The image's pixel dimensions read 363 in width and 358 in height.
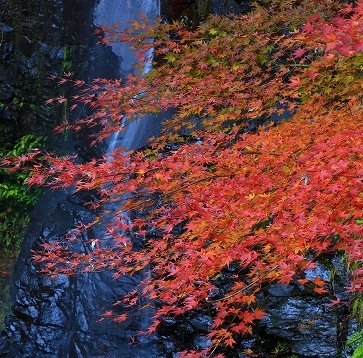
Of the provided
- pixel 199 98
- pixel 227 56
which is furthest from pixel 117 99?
pixel 227 56

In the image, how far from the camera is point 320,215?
341 cm

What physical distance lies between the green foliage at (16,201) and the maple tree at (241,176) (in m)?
1.95

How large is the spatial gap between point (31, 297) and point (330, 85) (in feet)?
18.0

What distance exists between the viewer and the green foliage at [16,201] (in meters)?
9.01

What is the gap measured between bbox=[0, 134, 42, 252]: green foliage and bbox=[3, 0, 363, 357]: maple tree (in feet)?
6.41

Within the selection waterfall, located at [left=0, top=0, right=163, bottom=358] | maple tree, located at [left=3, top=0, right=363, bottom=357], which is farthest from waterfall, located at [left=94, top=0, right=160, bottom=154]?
maple tree, located at [left=3, top=0, right=363, bottom=357]

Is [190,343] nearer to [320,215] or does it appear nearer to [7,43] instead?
[320,215]

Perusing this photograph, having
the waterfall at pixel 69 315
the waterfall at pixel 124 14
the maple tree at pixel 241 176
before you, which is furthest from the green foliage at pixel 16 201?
→ the waterfall at pixel 124 14

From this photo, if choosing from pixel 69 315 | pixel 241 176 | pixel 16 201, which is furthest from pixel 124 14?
pixel 241 176

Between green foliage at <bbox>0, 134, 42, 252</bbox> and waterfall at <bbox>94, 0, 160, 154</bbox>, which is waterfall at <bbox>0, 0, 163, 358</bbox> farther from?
waterfall at <bbox>94, 0, 160, 154</bbox>

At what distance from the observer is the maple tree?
11.7 feet

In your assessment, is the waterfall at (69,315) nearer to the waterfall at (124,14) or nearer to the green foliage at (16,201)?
the green foliage at (16,201)

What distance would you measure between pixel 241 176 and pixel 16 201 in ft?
19.3

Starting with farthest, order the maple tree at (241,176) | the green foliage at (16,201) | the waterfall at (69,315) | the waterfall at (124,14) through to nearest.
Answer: the waterfall at (124,14) < the green foliage at (16,201) < the waterfall at (69,315) < the maple tree at (241,176)
